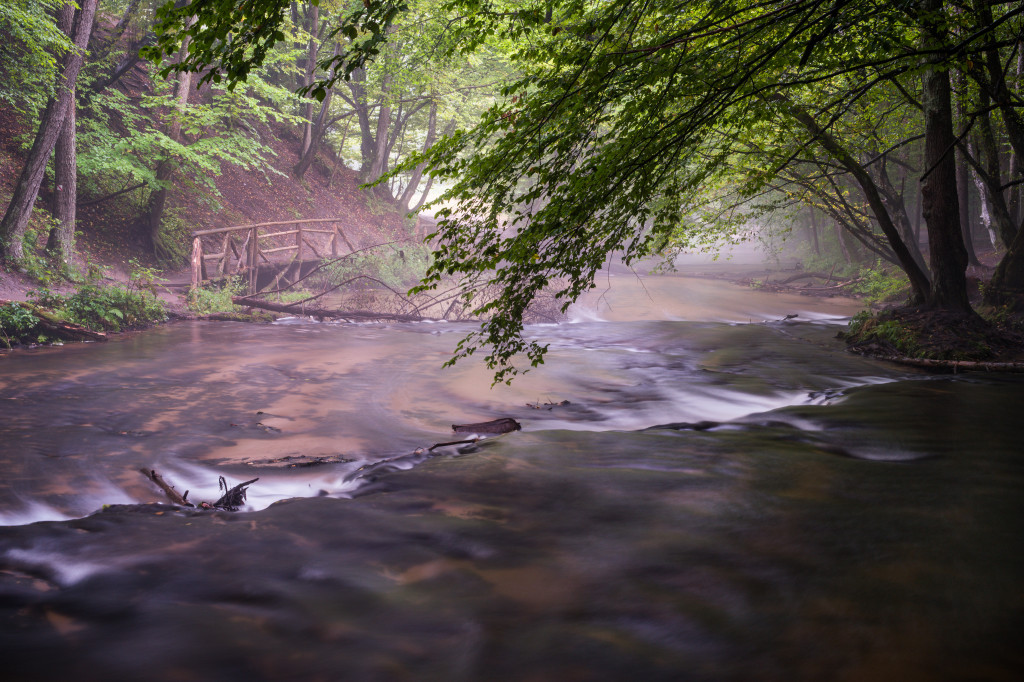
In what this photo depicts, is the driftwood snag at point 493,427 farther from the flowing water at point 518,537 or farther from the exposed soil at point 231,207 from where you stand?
the exposed soil at point 231,207

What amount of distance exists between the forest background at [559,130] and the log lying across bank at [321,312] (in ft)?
13.0

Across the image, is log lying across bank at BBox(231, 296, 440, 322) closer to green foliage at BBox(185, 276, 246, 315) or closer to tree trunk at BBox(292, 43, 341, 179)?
green foliage at BBox(185, 276, 246, 315)

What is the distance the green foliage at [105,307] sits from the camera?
43.8 ft

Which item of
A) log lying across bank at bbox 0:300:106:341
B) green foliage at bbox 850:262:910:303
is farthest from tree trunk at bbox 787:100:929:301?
log lying across bank at bbox 0:300:106:341

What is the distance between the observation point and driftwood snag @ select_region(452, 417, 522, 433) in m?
7.62

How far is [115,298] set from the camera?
48.0 ft

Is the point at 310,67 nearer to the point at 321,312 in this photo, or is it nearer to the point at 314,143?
the point at 314,143

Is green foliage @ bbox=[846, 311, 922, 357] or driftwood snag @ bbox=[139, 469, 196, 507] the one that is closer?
driftwood snag @ bbox=[139, 469, 196, 507]

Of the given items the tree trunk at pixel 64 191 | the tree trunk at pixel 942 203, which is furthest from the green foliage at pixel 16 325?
the tree trunk at pixel 942 203

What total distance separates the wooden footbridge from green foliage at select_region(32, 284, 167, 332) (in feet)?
8.85

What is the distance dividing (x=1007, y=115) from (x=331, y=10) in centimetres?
2270

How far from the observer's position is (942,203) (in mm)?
10961

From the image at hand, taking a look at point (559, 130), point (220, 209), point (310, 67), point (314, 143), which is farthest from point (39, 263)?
point (310, 67)

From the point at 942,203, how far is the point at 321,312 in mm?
16409
